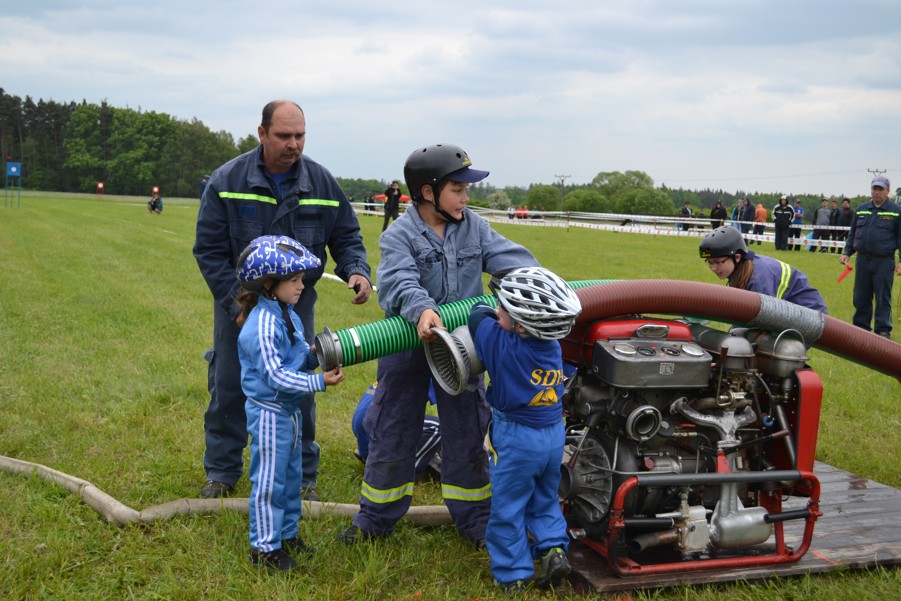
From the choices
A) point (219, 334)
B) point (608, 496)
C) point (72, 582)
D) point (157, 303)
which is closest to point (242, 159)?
point (219, 334)

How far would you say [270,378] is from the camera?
362 centimetres

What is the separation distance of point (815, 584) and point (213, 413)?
3.42 m

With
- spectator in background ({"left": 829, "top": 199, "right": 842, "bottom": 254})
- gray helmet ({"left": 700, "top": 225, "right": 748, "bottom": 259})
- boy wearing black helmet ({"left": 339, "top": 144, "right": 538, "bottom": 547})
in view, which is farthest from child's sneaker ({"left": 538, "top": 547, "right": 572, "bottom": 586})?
spectator in background ({"left": 829, "top": 199, "right": 842, "bottom": 254})

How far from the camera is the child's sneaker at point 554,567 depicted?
3760 mm

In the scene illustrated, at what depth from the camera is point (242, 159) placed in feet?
14.9

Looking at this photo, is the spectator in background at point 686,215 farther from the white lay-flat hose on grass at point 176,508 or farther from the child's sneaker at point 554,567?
the child's sneaker at point 554,567

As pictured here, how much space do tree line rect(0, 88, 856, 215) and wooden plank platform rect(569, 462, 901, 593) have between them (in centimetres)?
9140

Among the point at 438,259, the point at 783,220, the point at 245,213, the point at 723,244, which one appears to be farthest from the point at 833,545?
the point at 783,220

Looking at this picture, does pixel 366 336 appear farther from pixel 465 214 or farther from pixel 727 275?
pixel 727 275

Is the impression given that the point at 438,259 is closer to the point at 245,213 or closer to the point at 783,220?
the point at 245,213

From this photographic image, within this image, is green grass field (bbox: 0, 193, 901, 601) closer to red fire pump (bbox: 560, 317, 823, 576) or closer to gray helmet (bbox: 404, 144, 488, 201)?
red fire pump (bbox: 560, 317, 823, 576)

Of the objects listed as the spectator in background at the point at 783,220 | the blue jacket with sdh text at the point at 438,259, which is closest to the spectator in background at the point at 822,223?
the spectator in background at the point at 783,220

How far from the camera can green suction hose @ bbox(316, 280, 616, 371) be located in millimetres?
3758

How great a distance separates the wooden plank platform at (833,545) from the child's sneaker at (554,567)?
0.57 feet
